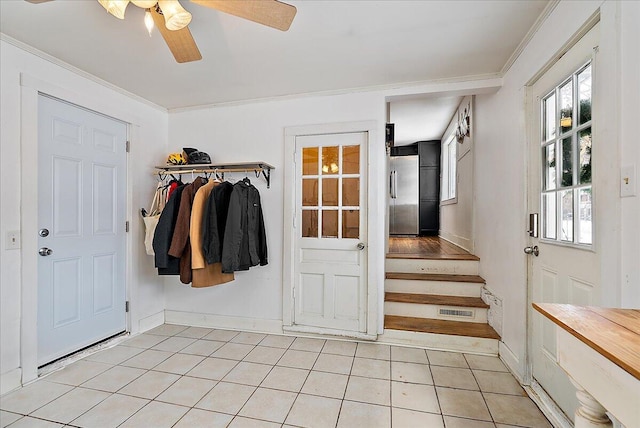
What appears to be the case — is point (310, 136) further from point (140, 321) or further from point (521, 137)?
point (140, 321)

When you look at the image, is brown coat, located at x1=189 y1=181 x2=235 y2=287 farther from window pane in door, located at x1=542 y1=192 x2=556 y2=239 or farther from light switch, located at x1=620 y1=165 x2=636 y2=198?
light switch, located at x1=620 y1=165 x2=636 y2=198

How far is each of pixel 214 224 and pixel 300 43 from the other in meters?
1.57

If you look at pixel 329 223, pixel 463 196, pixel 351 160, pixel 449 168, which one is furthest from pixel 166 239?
pixel 449 168

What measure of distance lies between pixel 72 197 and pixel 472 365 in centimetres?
349

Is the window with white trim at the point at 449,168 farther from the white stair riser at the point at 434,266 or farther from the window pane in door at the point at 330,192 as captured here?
the window pane in door at the point at 330,192

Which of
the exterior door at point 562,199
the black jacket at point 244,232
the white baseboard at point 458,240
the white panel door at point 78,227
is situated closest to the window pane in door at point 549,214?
the exterior door at point 562,199

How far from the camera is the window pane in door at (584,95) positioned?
143cm

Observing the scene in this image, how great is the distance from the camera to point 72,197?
2369mm

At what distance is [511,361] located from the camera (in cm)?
217

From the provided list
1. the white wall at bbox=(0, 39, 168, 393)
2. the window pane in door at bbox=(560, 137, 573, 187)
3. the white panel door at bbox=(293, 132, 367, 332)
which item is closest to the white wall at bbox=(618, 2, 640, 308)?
the window pane in door at bbox=(560, 137, 573, 187)

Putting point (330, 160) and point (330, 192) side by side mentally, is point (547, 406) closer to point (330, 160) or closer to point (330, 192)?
point (330, 192)

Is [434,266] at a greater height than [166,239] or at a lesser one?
lesser

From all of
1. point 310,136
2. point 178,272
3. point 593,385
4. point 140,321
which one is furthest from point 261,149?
point 593,385

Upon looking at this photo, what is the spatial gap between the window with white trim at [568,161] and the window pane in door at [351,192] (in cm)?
141
